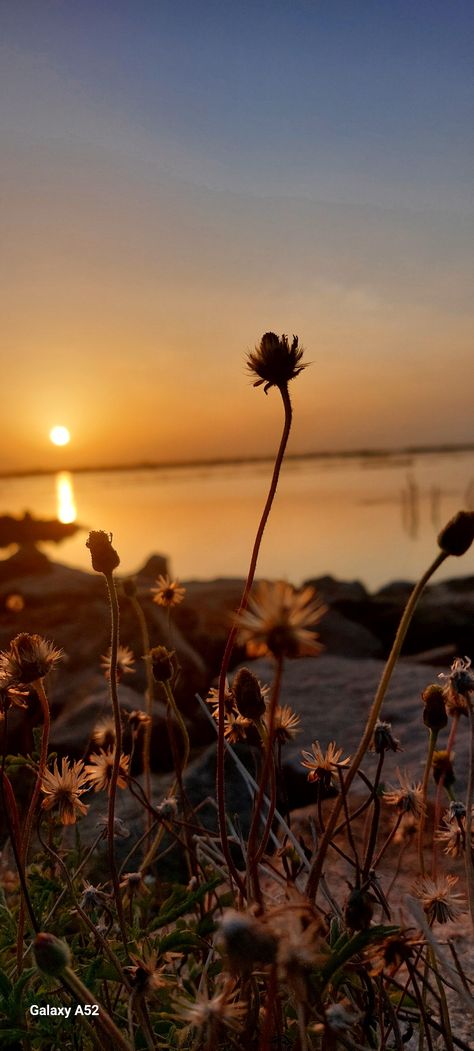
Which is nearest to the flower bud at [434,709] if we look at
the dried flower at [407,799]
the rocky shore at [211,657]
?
the dried flower at [407,799]

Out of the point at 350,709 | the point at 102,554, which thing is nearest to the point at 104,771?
the point at 102,554

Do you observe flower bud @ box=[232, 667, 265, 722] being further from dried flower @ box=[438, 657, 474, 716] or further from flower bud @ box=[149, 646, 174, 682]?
flower bud @ box=[149, 646, 174, 682]

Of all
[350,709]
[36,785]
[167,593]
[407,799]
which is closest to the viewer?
[36,785]

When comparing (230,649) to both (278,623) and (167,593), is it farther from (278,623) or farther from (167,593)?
(167,593)

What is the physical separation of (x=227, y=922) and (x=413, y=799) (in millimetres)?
1224

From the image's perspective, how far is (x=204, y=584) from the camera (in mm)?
9258

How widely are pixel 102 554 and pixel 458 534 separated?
708 millimetres

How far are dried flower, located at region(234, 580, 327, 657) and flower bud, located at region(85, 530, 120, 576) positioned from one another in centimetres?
62

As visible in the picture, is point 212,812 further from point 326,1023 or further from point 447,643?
point 447,643

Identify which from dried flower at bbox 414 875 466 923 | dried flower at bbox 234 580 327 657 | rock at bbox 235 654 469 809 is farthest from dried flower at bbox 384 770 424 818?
rock at bbox 235 654 469 809

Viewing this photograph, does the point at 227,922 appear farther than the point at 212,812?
No

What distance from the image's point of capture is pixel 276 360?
67.9 inches

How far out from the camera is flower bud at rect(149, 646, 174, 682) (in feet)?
8.08

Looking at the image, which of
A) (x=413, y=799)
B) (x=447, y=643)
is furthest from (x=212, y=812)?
(x=447, y=643)
